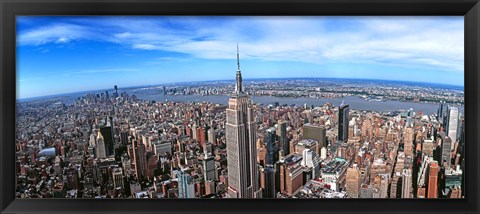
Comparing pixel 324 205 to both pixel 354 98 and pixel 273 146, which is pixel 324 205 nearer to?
pixel 273 146

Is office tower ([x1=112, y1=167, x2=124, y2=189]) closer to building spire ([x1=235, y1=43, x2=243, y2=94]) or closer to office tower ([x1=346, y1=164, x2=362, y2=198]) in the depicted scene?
building spire ([x1=235, y1=43, x2=243, y2=94])

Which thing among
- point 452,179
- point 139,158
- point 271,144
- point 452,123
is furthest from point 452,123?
point 139,158

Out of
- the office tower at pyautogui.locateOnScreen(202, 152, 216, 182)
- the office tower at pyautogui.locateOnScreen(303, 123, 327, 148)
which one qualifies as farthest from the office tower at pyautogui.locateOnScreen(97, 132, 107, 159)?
the office tower at pyautogui.locateOnScreen(303, 123, 327, 148)

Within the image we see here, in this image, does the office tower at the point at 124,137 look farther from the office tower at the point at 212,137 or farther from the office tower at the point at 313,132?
the office tower at the point at 313,132

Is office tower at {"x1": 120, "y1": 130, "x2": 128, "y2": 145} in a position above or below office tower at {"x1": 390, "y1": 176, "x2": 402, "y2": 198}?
above

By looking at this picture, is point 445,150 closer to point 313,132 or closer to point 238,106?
point 313,132
